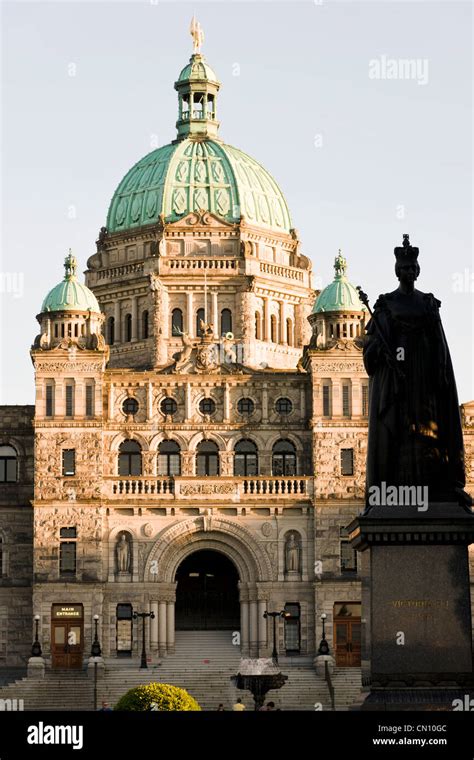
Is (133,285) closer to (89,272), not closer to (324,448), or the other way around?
(89,272)

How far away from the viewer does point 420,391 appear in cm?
3186

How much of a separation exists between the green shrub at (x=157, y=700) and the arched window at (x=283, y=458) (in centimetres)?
3375

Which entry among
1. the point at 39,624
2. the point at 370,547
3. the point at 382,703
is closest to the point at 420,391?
the point at 370,547

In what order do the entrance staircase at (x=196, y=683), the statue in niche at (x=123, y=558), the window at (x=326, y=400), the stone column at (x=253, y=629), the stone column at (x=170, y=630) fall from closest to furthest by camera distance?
the entrance staircase at (x=196, y=683) < the stone column at (x=253, y=629) < the stone column at (x=170, y=630) < the statue in niche at (x=123, y=558) < the window at (x=326, y=400)

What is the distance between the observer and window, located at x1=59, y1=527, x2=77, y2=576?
289 ft

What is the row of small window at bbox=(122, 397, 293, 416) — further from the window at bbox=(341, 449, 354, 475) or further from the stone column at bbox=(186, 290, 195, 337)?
the stone column at bbox=(186, 290, 195, 337)

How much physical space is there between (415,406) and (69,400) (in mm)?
59091

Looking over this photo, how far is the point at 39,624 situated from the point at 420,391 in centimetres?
5747

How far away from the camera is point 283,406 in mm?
92812

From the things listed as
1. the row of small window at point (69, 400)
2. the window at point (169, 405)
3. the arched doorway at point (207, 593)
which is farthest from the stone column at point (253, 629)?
the row of small window at point (69, 400)

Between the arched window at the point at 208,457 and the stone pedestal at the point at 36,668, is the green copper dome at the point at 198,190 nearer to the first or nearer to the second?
the arched window at the point at 208,457

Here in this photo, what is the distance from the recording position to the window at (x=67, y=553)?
88125 mm
